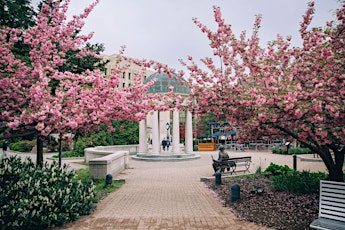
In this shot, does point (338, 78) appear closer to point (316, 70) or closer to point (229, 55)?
point (316, 70)

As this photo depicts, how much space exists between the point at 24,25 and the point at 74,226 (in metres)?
7.14

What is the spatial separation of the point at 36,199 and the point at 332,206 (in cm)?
629

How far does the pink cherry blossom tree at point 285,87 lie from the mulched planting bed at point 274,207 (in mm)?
1169

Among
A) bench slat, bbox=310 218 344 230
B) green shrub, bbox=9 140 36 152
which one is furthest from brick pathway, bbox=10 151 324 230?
green shrub, bbox=9 140 36 152

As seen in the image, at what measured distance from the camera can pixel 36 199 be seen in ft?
18.9

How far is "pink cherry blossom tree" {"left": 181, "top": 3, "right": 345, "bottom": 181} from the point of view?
212 inches

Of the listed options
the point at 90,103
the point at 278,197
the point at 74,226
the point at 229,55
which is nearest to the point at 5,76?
the point at 90,103

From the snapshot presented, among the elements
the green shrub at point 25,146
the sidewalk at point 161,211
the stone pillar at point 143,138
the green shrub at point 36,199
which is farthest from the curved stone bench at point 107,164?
the green shrub at point 25,146

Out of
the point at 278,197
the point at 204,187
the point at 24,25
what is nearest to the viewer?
the point at 278,197

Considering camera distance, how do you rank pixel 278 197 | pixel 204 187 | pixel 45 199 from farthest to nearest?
1. pixel 204 187
2. pixel 278 197
3. pixel 45 199

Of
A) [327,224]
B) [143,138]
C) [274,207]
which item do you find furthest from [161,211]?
[143,138]

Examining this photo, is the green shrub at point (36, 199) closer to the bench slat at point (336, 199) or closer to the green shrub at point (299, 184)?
the bench slat at point (336, 199)

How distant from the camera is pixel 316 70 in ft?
20.3

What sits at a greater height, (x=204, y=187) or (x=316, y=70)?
(x=316, y=70)
